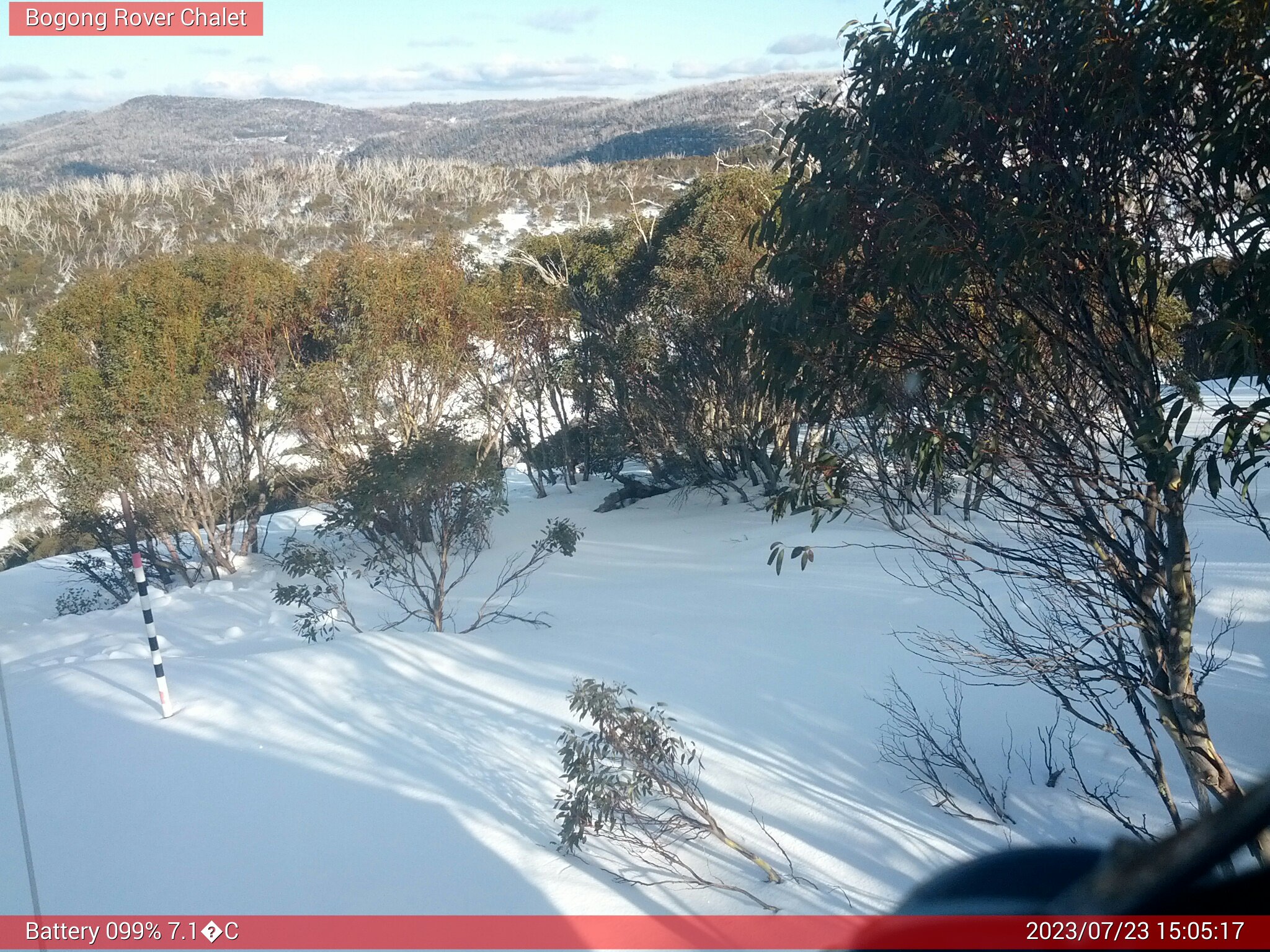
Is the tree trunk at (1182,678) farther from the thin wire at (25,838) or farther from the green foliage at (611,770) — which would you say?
the thin wire at (25,838)

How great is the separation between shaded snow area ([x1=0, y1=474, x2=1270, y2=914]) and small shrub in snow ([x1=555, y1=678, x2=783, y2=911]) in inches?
4.3

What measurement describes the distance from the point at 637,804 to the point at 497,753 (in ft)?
4.32

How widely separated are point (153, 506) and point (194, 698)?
889 centimetres

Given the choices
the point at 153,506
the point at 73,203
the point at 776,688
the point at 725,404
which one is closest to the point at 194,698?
the point at 776,688

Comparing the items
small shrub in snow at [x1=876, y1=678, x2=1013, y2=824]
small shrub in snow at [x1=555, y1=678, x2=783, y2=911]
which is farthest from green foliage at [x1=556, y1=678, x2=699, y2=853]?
small shrub in snow at [x1=876, y1=678, x2=1013, y2=824]

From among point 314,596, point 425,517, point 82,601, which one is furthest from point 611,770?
point 82,601

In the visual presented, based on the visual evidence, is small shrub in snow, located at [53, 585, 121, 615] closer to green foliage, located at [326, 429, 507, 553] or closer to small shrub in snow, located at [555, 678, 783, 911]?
green foliage, located at [326, 429, 507, 553]

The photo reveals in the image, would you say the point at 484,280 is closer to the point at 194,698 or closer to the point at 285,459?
the point at 285,459

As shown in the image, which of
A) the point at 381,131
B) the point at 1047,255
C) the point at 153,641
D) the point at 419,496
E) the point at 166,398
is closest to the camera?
the point at 1047,255

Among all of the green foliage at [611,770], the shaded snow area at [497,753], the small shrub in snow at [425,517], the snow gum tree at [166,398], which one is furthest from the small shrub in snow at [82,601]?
the green foliage at [611,770]

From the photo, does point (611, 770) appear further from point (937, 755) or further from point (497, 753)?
point (937, 755)

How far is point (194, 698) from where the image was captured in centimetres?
677

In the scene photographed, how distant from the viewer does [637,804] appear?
4.34m

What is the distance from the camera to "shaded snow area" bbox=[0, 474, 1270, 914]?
13.4 ft
